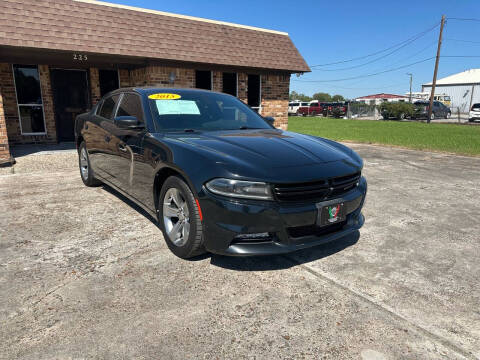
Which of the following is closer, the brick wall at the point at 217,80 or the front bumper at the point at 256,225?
the front bumper at the point at 256,225

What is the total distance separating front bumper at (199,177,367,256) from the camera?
2.53 metres

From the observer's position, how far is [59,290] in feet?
8.58

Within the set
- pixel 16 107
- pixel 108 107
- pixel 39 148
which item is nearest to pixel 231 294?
pixel 108 107

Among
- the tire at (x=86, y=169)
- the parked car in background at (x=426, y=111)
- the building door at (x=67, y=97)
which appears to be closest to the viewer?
the tire at (x=86, y=169)

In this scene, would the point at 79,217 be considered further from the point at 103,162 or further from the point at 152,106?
the point at 152,106

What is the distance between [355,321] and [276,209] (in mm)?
930

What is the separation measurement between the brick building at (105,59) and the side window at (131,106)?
5160 millimetres

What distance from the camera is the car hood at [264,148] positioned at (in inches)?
110

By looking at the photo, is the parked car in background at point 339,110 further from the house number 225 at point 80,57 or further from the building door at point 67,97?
the house number 225 at point 80,57

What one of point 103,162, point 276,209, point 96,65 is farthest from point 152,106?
point 96,65

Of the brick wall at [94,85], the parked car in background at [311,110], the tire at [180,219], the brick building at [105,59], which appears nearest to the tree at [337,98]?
the parked car in background at [311,110]

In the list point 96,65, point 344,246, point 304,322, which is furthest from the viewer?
point 96,65

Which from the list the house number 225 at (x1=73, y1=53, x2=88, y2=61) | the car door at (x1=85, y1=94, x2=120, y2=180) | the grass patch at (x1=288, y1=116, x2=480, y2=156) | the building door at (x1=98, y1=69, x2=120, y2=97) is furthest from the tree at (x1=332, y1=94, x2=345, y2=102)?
the car door at (x1=85, y1=94, x2=120, y2=180)

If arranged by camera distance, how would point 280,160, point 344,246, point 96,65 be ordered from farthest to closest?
point 96,65, point 344,246, point 280,160
